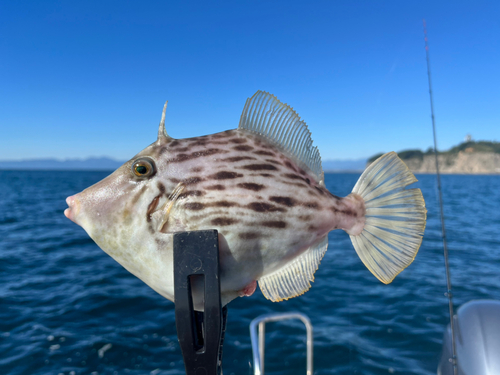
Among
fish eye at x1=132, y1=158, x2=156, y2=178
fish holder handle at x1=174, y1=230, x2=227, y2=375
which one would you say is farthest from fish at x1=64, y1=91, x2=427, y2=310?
fish holder handle at x1=174, y1=230, x2=227, y2=375

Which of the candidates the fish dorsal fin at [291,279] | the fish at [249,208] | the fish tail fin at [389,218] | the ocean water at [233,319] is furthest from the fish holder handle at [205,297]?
the ocean water at [233,319]

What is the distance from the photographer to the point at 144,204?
1643mm

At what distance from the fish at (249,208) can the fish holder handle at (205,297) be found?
0.11 metres

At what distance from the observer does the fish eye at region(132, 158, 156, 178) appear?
5.49ft

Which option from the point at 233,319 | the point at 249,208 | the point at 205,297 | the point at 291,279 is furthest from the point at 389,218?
the point at 233,319

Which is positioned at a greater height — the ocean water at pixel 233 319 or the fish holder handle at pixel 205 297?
the fish holder handle at pixel 205 297

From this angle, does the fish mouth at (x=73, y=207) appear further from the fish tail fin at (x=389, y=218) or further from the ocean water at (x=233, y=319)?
the ocean water at (x=233, y=319)

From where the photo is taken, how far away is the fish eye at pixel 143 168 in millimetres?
1674

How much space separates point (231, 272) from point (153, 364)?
670 centimetres

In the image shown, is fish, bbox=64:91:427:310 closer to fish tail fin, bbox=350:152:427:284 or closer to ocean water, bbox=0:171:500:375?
fish tail fin, bbox=350:152:427:284

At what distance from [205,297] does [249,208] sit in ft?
1.50

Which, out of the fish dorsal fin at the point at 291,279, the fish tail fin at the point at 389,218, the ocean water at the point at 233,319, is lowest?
the ocean water at the point at 233,319

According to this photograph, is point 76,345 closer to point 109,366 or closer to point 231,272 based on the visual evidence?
point 109,366

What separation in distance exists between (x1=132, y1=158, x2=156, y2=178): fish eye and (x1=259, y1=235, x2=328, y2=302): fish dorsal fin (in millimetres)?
811
